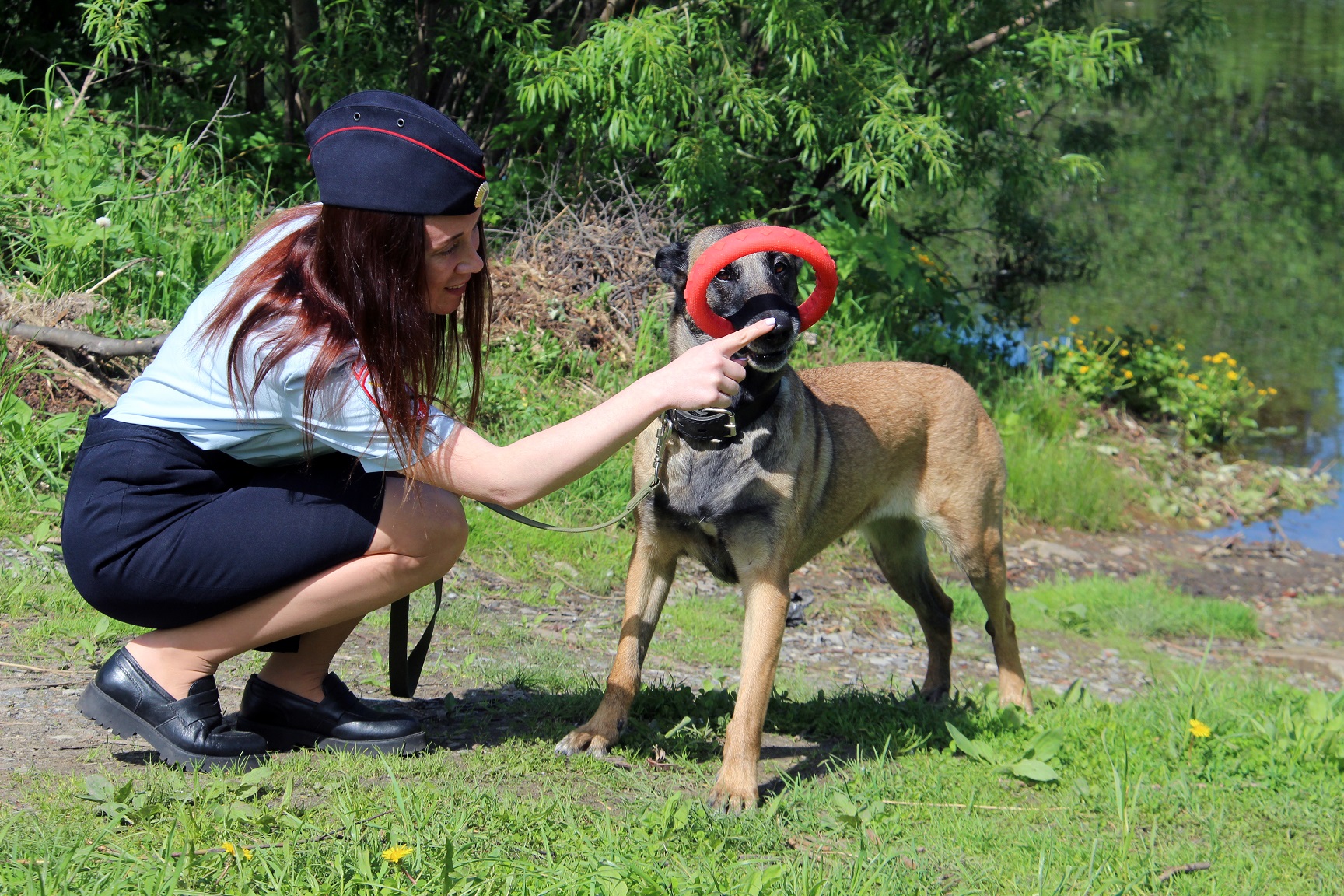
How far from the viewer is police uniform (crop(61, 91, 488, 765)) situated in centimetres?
279

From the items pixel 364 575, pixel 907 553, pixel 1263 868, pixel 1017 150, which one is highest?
pixel 1017 150

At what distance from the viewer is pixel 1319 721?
13.8ft

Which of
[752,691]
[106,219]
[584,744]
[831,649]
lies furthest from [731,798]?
[106,219]

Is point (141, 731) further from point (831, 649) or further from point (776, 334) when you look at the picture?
point (831, 649)

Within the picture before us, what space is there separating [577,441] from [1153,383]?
9.63 meters

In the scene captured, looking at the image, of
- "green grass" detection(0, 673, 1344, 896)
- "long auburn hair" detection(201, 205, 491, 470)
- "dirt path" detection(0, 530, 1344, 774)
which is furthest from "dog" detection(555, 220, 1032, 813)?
"long auburn hair" detection(201, 205, 491, 470)

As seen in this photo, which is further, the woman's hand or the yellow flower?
the woman's hand

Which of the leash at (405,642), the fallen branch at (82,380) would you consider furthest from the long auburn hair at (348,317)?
the fallen branch at (82,380)

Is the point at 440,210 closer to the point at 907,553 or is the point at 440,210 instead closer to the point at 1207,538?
the point at 907,553

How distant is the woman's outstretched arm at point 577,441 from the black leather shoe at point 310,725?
868 mm

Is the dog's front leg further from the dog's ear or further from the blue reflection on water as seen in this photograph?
the blue reflection on water

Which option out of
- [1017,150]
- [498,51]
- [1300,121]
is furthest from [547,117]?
[1300,121]

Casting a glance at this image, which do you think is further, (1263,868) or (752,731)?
(752,731)

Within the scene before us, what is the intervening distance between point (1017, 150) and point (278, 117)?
5712mm
